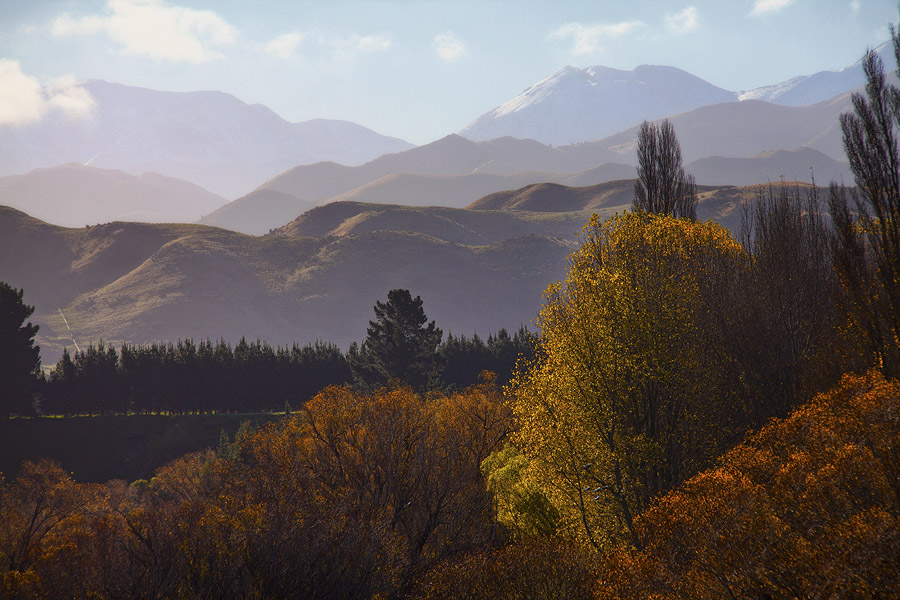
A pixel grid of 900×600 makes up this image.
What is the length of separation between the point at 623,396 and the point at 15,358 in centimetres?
11056

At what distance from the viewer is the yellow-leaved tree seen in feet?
88.1

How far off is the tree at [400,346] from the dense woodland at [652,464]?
55.7 meters

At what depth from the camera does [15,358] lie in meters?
106

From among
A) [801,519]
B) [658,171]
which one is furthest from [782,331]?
[658,171]

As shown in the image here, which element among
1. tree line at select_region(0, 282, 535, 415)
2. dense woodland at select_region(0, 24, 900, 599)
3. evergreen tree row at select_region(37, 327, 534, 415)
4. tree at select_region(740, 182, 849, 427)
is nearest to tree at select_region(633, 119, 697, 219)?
dense woodland at select_region(0, 24, 900, 599)

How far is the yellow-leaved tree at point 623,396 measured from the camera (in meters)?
26.9

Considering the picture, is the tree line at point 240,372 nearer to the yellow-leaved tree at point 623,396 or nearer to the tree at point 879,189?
the yellow-leaved tree at point 623,396

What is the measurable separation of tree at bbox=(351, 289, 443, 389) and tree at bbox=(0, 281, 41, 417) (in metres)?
51.7

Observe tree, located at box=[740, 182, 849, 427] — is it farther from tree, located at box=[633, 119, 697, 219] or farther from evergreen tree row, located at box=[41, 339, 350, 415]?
evergreen tree row, located at box=[41, 339, 350, 415]

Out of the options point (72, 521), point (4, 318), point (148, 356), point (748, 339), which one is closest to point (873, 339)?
point (748, 339)

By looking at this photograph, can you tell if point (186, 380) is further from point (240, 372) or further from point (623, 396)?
point (623, 396)

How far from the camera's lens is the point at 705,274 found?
33031 mm

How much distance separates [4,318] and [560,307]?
363 feet

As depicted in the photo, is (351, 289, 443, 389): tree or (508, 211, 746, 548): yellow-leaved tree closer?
(508, 211, 746, 548): yellow-leaved tree
